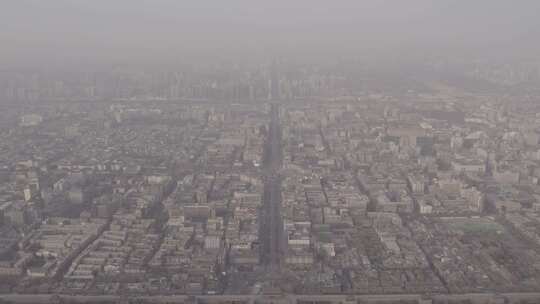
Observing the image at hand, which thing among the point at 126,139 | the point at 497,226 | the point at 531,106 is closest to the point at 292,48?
the point at 531,106

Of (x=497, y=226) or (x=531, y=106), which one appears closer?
(x=497, y=226)

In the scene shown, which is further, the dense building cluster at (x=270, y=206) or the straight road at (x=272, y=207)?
the straight road at (x=272, y=207)

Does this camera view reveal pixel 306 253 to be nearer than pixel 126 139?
Yes

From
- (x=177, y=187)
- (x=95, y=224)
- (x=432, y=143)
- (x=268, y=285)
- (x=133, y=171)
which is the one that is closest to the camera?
(x=268, y=285)

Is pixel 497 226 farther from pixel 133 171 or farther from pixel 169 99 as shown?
pixel 169 99

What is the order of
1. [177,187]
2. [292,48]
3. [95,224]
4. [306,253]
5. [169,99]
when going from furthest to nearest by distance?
[292,48]
[169,99]
[177,187]
[95,224]
[306,253]

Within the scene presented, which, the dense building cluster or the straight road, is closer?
the dense building cluster

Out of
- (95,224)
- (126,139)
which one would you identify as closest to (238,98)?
(126,139)

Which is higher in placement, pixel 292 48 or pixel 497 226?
pixel 292 48

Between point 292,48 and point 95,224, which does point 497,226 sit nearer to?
point 95,224
